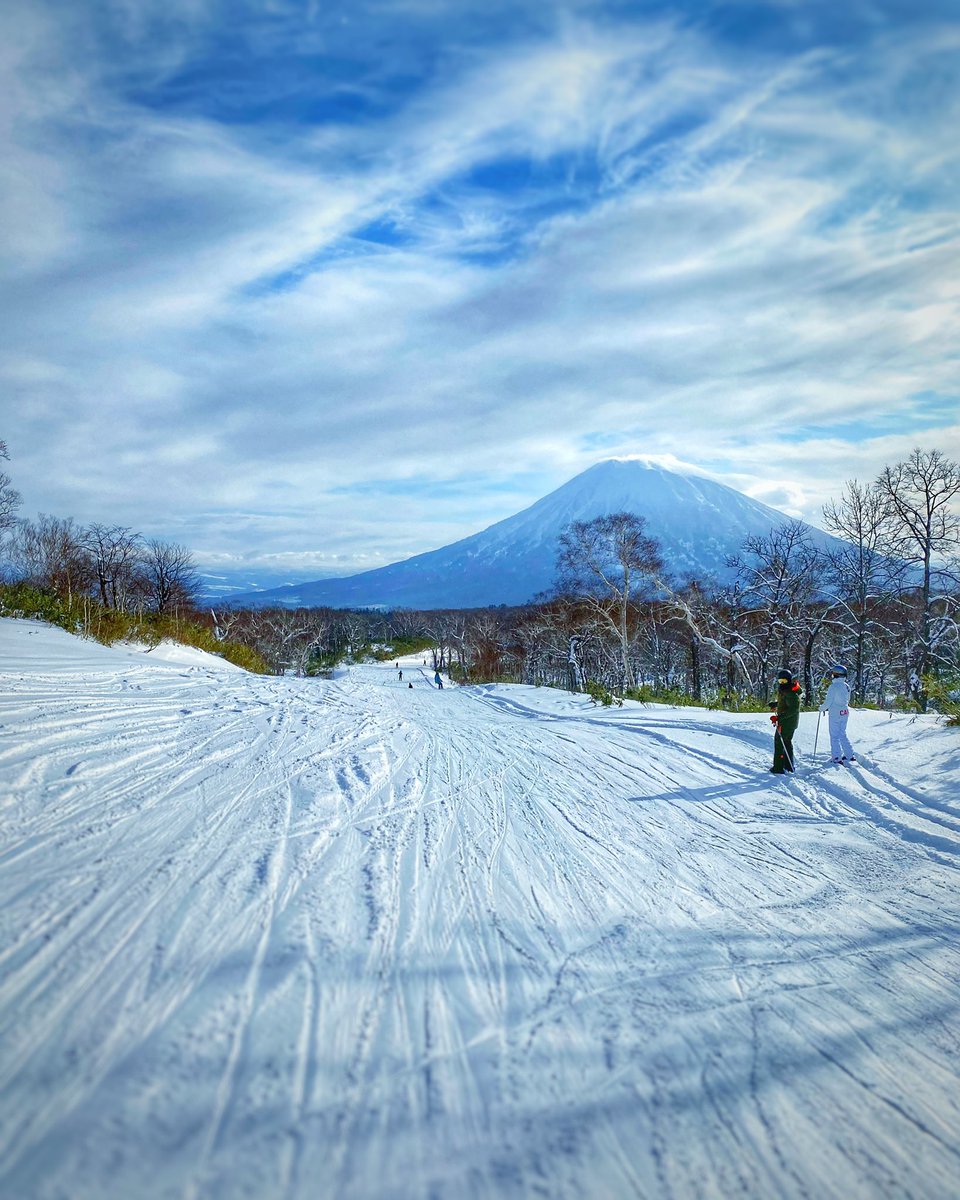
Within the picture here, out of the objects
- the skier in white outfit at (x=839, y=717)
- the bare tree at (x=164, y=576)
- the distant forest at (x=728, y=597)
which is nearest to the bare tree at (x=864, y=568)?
the distant forest at (x=728, y=597)

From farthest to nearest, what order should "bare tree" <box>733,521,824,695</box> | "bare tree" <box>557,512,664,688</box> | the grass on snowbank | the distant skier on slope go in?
"bare tree" <box>557,512,664,688</box> < "bare tree" <box>733,521,824,695</box> < the grass on snowbank < the distant skier on slope

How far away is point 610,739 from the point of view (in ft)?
30.2

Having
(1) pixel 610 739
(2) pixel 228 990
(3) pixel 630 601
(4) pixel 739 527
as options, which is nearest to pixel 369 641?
(3) pixel 630 601

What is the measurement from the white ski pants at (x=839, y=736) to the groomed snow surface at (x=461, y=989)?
1.07 metres

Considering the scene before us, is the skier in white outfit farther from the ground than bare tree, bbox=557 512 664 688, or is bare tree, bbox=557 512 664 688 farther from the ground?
bare tree, bbox=557 512 664 688

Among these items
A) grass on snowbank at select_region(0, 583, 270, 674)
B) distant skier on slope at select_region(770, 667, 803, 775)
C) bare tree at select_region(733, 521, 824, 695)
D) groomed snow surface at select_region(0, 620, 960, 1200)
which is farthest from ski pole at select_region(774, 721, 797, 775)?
bare tree at select_region(733, 521, 824, 695)

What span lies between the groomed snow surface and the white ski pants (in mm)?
1074

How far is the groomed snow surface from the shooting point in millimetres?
1974

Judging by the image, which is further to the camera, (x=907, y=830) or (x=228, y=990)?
(x=907, y=830)

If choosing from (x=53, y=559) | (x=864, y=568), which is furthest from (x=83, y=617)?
(x=864, y=568)

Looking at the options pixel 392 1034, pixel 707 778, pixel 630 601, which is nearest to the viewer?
pixel 392 1034

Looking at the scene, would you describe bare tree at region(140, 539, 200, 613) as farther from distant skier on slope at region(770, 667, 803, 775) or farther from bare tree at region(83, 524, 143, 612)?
distant skier on slope at region(770, 667, 803, 775)

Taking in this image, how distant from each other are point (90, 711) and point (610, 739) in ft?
23.3

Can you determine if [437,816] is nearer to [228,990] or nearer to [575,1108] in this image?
[228,990]
